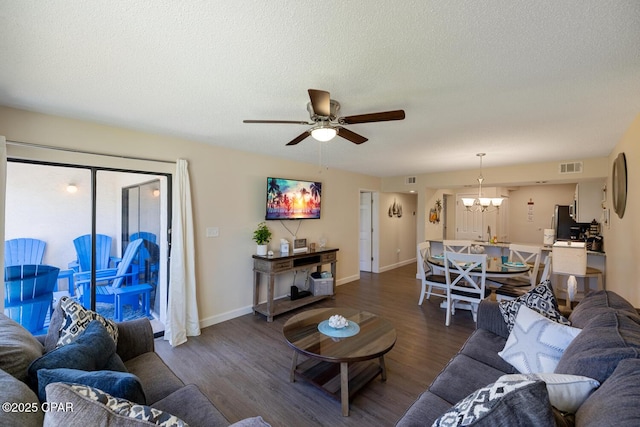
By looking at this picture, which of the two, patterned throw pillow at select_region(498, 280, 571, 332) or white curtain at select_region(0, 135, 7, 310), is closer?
patterned throw pillow at select_region(498, 280, 571, 332)

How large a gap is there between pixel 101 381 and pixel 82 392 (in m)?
0.22

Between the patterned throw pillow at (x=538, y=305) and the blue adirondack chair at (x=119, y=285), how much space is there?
3919 mm

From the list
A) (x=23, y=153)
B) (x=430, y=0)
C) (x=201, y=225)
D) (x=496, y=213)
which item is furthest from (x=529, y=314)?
(x=496, y=213)

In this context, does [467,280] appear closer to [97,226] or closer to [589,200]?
[589,200]

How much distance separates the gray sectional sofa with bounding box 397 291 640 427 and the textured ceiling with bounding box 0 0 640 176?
1486 millimetres

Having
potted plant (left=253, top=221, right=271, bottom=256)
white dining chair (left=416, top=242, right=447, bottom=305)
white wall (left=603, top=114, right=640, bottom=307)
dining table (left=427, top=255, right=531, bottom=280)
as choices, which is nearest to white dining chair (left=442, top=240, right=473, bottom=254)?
white dining chair (left=416, top=242, right=447, bottom=305)

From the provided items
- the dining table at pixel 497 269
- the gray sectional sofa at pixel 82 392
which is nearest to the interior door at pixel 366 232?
the dining table at pixel 497 269

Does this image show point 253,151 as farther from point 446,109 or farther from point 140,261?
point 446,109

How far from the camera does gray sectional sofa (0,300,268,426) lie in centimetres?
86

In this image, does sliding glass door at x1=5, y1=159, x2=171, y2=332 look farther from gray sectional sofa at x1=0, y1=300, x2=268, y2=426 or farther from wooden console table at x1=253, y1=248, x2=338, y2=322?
gray sectional sofa at x1=0, y1=300, x2=268, y2=426

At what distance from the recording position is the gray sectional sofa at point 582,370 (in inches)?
34.4

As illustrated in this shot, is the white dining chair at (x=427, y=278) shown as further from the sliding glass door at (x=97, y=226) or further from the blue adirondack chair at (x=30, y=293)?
the blue adirondack chair at (x=30, y=293)

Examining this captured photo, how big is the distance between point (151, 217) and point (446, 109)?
3.54 m

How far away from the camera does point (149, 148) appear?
3.14 meters
